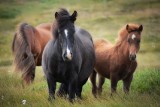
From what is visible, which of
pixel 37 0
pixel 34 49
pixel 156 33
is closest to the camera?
pixel 34 49

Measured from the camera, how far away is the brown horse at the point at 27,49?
11.7 meters

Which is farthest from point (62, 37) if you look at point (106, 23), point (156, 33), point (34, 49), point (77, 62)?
point (106, 23)

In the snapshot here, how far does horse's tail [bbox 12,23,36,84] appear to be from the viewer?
461 inches

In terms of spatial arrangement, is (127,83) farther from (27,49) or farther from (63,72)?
(27,49)

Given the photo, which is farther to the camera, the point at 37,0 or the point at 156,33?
the point at 37,0

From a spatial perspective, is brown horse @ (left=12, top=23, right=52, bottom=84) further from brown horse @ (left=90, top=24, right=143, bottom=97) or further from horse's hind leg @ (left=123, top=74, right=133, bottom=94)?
horse's hind leg @ (left=123, top=74, right=133, bottom=94)

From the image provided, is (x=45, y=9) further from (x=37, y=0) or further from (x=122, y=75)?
(x=122, y=75)

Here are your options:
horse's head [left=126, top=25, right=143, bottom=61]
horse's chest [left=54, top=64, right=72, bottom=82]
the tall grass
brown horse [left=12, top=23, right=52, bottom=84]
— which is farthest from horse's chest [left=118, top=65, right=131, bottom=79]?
horse's chest [left=54, top=64, right=72, bottom=82]

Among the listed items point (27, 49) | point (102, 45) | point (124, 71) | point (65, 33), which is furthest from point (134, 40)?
point (27, 49)

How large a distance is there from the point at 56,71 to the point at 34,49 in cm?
463

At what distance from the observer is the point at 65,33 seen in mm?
8109

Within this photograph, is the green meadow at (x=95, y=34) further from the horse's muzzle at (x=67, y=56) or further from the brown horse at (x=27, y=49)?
the horse's muzzle at (x=67, y=56)

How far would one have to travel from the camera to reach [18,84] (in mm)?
11188

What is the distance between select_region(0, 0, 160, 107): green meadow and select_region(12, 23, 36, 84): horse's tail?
0.25 meters
